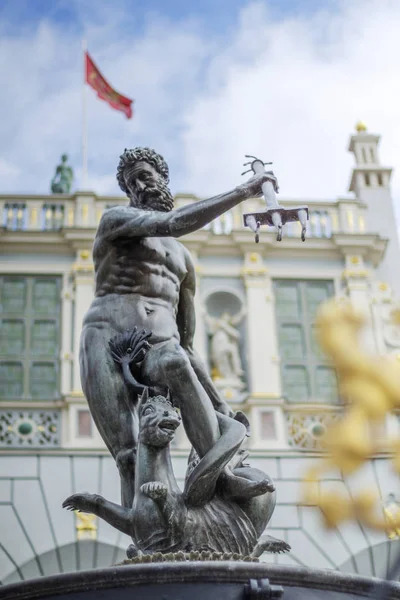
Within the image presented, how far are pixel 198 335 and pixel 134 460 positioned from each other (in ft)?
44.3

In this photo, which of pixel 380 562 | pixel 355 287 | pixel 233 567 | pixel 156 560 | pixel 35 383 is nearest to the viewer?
pixel 233 567

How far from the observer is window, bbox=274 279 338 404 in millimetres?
18969

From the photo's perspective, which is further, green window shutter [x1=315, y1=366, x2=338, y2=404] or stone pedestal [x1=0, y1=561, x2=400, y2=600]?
green window shutter [x1=315, y1=366, x2=338, y2=404]

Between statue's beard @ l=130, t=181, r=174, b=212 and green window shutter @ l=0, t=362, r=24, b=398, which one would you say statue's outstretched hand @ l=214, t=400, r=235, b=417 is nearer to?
statue's beard @ l=130, t=181, r=174, b=212

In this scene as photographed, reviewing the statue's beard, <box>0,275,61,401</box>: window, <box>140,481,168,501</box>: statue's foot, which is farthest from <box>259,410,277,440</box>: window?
<box>140,481,168,501</box>: statue's foot

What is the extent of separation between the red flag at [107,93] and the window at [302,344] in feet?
19.3

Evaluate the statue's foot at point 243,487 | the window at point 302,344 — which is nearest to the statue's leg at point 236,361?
the window at point 302,344

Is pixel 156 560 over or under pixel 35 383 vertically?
under

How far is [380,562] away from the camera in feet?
55.4

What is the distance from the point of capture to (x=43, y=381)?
18.7 meters

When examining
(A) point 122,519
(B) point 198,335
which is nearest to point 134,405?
(A) point 122,519

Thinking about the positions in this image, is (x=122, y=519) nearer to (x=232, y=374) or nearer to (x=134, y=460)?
(x=134, y=460)

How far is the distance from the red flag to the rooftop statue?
1716 mm

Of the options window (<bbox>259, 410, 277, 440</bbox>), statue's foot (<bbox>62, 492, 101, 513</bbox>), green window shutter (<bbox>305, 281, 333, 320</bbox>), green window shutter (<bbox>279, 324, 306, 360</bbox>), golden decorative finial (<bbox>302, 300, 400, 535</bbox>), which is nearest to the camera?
statue's foot (<bbox>62, 492, 101, 513</bbox>)
